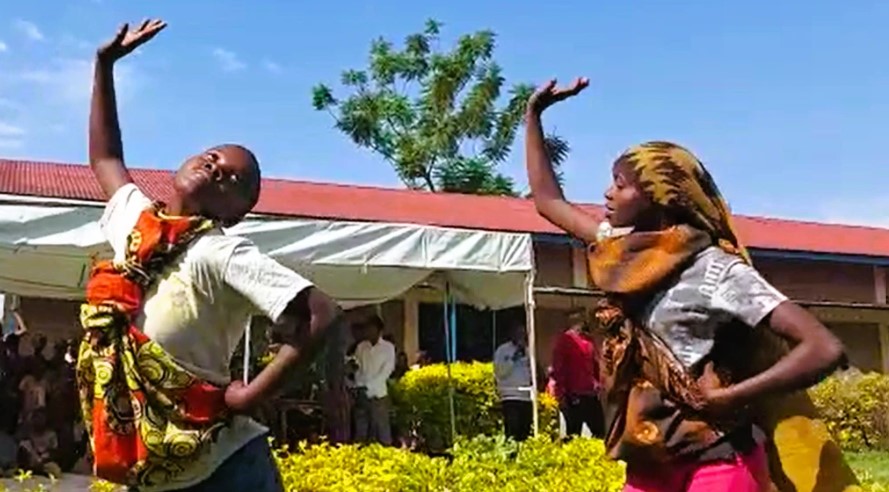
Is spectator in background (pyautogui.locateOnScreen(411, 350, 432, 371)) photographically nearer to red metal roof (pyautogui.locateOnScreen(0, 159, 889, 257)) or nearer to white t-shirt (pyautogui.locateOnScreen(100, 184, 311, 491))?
red metal roof (pyautogui.locateOnScreen(0, 159, 889, 257))

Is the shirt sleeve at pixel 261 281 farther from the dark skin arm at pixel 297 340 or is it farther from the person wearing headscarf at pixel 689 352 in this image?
the person wearing headscarf at pixel 689 352

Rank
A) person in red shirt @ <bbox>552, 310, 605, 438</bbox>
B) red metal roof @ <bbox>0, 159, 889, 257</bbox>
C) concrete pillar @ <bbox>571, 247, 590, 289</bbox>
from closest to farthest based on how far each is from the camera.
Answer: person in red shirt @ <bbox>552, 310, 605, 438</bbox> < red metal roof @ <bbox>0, 159, 889, 257</bbox> < concrete pillar @ <bbox>571, 247, 590, 289</bbox>

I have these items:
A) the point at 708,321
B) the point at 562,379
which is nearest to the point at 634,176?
the point at 708,321

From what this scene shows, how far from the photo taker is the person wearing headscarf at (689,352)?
2.54m

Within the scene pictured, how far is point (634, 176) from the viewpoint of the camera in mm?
2637

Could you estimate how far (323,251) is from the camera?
31.0 feet

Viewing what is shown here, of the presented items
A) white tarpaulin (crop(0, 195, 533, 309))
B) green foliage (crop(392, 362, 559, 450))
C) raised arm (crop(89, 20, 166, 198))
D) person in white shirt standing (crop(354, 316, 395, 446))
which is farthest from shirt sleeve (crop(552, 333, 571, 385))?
raised arm (crop(89, 20, 166, 198))

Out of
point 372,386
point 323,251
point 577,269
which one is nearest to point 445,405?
point 372,386

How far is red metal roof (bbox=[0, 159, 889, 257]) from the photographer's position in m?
16.0

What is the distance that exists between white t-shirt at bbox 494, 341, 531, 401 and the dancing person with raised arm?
9514mm

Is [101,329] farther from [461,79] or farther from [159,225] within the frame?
[461,79]

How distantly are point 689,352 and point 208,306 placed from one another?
99 cm

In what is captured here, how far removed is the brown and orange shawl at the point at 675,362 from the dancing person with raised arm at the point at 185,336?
2.14 feet

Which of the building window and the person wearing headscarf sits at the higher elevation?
the building window
